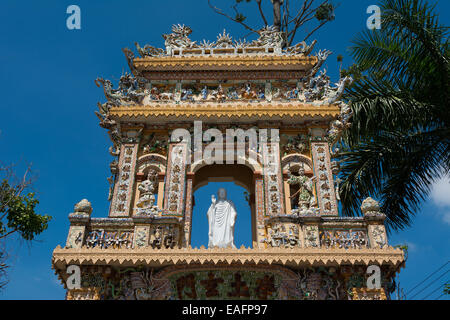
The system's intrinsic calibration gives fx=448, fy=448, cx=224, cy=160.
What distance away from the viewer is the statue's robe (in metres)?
11.3

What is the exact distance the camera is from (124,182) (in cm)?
1198

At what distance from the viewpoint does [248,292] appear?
1042 centimetres

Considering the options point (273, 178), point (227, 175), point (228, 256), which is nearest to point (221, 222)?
point (273, 178)

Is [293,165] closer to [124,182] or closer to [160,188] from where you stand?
[160,188]

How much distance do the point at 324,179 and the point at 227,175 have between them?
11.1 ft

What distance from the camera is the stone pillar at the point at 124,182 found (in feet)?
37.7

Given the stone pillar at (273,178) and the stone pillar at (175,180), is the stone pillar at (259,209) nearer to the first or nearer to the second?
the stone pillar at (273,178)

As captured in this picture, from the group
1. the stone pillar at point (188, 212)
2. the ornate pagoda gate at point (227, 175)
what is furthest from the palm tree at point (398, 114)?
the stone pillar at point (188, 212)

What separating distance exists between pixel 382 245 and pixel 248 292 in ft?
10.6

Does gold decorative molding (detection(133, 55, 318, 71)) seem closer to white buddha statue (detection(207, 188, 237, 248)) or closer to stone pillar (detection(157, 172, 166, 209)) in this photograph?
stone pillar (detection(157, 172, 166, 209))

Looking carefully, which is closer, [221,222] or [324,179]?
[221,222]

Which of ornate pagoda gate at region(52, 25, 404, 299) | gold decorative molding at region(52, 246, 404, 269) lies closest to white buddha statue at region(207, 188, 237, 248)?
ornate pagoda gate at region(52, 25, 404, 299)

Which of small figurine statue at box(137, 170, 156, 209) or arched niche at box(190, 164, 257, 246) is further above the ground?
arched niche at box(190, 164, 257, 246)
